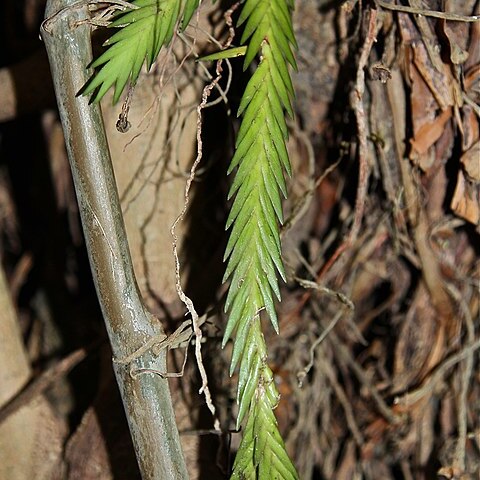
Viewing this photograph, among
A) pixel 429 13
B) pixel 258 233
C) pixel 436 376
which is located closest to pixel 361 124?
pixel 429 13

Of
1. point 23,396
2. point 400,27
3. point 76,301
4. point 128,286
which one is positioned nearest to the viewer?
point 128,286

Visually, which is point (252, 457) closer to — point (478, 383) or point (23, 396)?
point (23, 396)

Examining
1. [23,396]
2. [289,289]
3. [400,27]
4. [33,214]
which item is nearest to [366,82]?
Result: [400,27]

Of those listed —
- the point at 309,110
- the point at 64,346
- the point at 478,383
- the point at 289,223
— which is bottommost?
the point at 478,383

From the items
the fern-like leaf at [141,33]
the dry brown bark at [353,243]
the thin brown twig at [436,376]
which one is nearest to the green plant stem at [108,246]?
the fern-like leaf at [141,33]

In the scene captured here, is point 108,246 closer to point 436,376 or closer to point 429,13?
point 429,13

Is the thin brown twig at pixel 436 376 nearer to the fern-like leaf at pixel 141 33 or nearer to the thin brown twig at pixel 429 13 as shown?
the thin brown twig at pixel 429 13

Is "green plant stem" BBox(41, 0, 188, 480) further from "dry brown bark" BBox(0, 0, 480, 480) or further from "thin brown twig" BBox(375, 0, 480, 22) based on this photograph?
"thin brown twig" BBox(375, 0, 480, 22)
